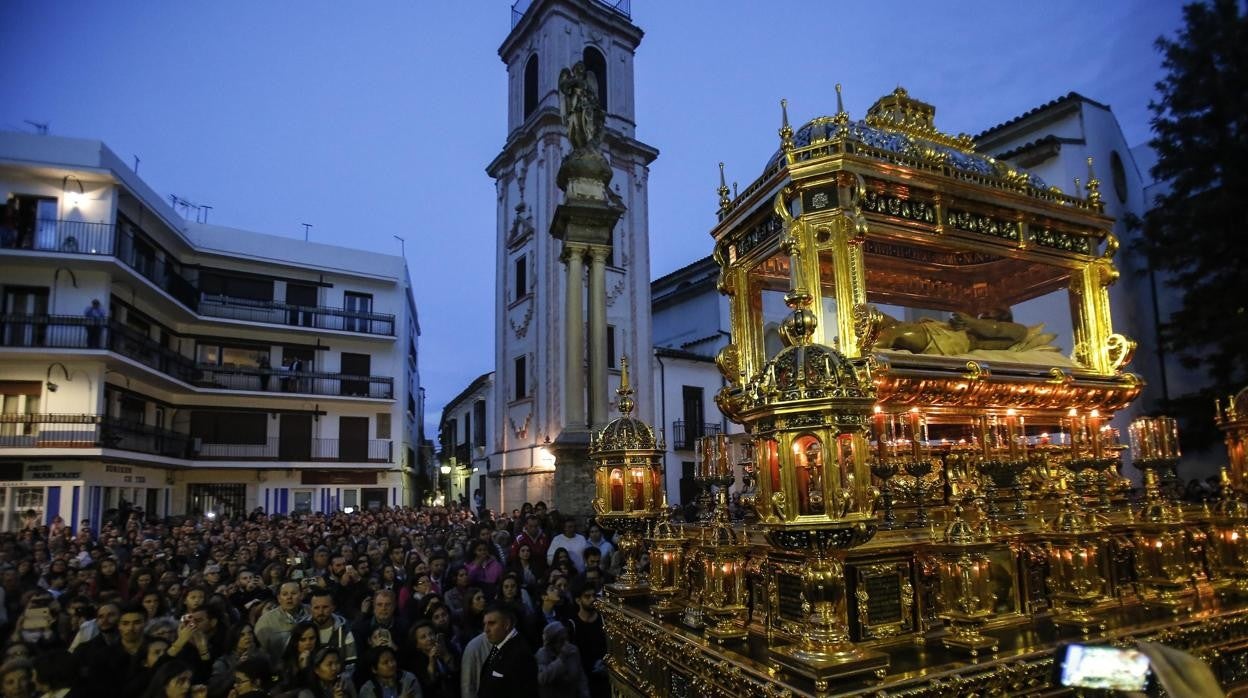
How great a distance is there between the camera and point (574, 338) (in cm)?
1761

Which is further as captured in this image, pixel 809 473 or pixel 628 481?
pixel 628 481

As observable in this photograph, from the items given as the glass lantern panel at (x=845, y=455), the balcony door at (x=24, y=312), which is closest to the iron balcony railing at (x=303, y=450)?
the balcony door at (x=24, y=312)

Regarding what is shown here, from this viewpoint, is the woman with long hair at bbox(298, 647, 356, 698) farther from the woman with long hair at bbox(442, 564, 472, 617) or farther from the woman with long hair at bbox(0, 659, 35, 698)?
the woman with long hair at bbox(442, 564, 472, 617)

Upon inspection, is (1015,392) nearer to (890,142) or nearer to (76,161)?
(890,142)

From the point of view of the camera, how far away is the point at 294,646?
550 cm

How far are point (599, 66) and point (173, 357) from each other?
57.7 feet

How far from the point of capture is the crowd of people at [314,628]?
197 inches

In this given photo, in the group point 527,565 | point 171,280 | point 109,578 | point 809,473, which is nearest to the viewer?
point 809,473

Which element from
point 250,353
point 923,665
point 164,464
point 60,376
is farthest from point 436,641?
point 250,353

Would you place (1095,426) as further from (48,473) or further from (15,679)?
(48,473)

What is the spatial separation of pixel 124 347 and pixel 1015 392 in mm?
24269

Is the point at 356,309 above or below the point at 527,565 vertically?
above

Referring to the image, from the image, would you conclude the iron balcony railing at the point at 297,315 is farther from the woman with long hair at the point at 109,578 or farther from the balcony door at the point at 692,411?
the woman with long hair at the point at 109,578

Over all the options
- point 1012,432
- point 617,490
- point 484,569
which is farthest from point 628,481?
point 1012,432
